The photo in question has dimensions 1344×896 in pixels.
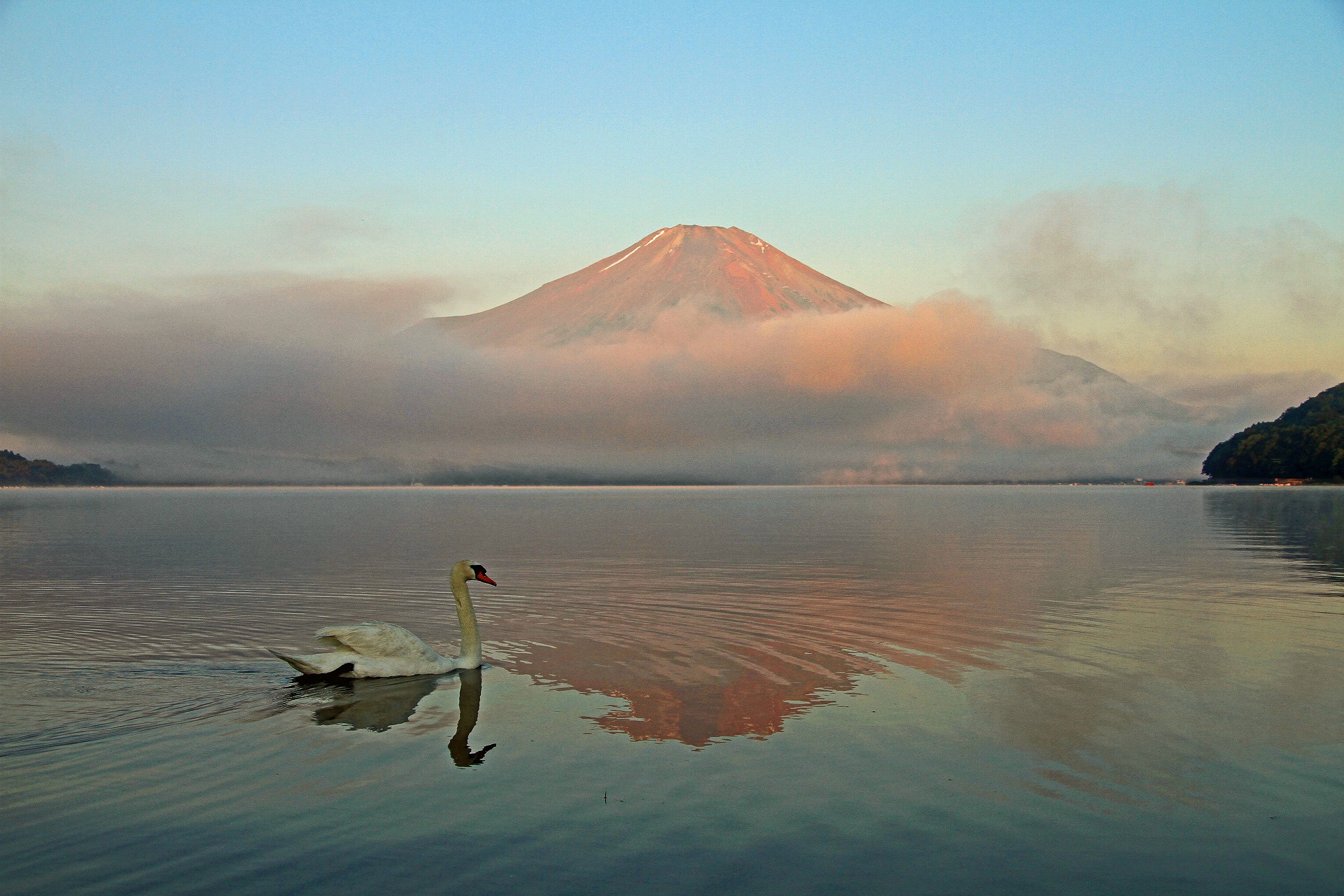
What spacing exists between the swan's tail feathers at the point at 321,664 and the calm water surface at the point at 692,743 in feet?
1.41

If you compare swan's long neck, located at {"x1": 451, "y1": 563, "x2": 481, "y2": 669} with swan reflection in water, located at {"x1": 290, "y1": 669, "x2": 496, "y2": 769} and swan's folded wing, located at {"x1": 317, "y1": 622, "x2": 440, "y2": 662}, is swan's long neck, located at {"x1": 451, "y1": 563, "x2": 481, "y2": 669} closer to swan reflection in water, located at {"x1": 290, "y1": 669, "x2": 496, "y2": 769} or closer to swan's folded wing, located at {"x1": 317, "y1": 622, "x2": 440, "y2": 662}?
swan reflection in water, located at {"x1": 290, "y1": 669, "x2": 496, "y2": 769}

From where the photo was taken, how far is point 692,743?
42.6 ft

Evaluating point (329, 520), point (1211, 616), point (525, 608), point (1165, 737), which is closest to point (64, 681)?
point (525, 608)

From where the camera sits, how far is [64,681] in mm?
16406

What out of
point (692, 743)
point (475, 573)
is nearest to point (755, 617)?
point (475, 573)

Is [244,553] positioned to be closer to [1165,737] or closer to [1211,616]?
[1211,616]

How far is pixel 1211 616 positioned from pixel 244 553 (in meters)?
37.3

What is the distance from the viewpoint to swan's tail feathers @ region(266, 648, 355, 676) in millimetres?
16703

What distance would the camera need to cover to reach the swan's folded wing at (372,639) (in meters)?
17.1

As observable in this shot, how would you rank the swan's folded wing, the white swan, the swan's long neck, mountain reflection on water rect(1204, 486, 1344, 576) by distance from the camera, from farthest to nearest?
mountain reflection on water rect(1204, 486, 1344, 576), the swan's long neck, the swan's folded wing, the white swan

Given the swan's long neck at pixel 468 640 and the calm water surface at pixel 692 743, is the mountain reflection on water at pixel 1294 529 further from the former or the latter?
the swan's long neck at pixel 468 640

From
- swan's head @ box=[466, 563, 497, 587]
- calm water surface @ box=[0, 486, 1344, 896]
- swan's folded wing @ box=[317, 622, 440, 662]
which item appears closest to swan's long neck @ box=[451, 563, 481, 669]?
calm water surface @ box=[0, 486, 1344, 896]

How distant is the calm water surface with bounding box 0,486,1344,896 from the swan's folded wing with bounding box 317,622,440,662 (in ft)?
1.76

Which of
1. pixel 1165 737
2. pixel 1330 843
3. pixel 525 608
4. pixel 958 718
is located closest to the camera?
pixel 1330 843
